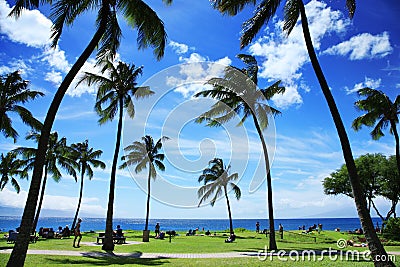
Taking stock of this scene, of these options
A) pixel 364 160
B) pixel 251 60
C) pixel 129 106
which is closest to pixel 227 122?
pixel 251 60

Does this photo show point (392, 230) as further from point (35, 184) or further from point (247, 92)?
point (35, 184)

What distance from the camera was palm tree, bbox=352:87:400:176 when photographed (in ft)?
75.9

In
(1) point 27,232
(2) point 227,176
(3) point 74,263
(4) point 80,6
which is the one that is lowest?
(3) point 74,263

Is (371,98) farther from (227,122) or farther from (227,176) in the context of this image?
(227,176)

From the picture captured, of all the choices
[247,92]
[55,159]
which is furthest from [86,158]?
[247,92]

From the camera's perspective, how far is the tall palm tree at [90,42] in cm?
888

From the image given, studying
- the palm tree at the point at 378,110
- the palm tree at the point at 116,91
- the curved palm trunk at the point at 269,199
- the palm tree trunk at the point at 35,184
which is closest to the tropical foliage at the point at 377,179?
the palm tree at the point at 378,110

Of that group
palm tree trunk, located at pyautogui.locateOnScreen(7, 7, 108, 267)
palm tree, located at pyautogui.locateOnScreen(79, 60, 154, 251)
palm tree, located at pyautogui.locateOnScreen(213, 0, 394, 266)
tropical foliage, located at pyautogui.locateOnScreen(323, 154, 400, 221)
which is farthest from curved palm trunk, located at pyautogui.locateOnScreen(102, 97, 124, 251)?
tropical foliage, located at pyautogui.locateOnScreen(323, 154, 400, 221)

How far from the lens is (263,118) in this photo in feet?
69.5

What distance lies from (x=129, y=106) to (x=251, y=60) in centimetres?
841

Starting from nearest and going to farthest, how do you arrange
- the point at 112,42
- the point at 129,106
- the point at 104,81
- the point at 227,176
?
1. the point at 112,42
2. the point at 104,81
3. the point at 129,106
4. the point at 227,176

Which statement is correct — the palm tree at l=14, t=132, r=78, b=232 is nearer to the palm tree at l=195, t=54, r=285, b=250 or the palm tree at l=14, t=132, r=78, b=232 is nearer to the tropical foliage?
the palm tree at l=195, t=54, r=285, b=250

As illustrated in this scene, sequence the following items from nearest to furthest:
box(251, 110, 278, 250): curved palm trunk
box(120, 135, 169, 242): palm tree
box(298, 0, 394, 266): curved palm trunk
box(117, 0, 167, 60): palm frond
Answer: box(298, 0, 394, 266): curved palm trunk < box(117, 0, 167, 60): palm frond < box(251, 110, 278, 250): curved palm trunk < box(120, 135, 169, 242): palm tree

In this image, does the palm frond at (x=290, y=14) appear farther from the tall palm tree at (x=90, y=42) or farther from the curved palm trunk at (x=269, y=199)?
the curved palm trunk at (x=269, y=199)
